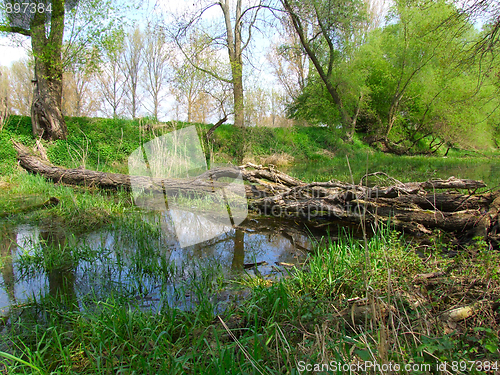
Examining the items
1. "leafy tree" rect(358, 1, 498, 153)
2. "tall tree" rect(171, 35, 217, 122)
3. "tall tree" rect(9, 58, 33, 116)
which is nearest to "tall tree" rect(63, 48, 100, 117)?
"tall tree" rect(9, 58, 33, 116)

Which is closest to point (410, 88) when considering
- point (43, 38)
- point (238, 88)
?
point (238, 88)

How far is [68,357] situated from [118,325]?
0.31m

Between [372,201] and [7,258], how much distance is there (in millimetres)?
4675

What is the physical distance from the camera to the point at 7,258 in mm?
3193

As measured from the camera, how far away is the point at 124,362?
1.66 m

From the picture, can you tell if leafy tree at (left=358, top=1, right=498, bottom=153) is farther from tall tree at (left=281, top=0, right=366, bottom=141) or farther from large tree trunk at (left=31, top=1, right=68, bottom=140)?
large tree trunk at (left=31, top=1, right=68, bottom=140)

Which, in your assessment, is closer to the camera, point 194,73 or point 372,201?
point 372,201

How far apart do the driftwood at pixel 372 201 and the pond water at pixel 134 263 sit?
2.39ft

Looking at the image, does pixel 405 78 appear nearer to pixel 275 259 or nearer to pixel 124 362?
pixel 275 259

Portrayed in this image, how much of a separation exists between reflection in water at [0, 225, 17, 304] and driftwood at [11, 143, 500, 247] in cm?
285

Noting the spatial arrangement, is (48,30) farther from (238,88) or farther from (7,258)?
(7,258)

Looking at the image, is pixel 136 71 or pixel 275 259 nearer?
pixel 275 259

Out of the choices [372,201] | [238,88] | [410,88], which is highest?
[410,88]

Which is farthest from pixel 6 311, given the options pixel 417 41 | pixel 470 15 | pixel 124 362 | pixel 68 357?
pixel 417 41
